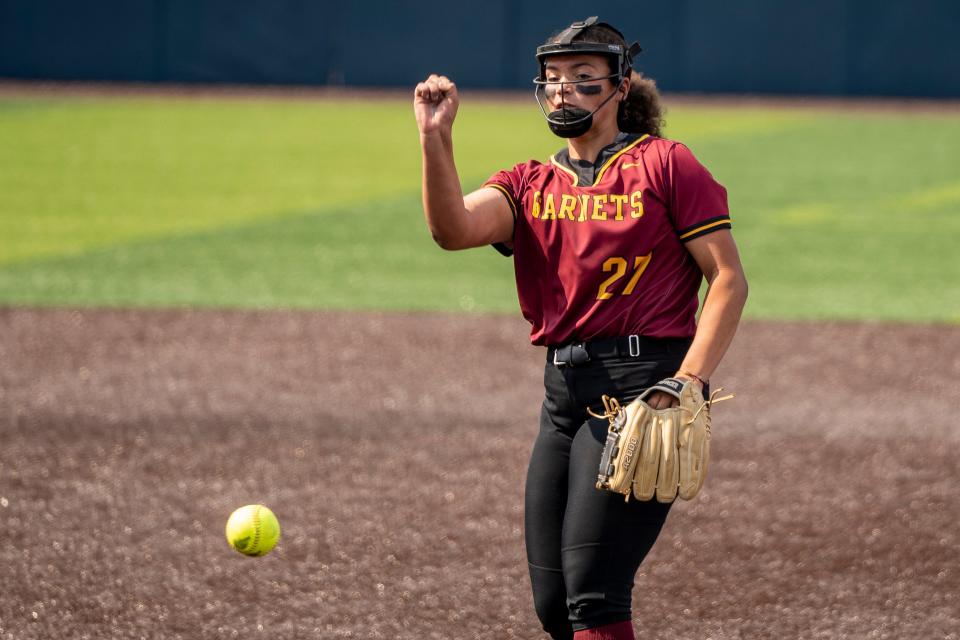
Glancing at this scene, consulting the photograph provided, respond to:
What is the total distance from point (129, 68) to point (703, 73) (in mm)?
13762

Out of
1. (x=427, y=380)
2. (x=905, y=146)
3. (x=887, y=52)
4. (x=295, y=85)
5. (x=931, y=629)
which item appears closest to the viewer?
(x=931, y=629)

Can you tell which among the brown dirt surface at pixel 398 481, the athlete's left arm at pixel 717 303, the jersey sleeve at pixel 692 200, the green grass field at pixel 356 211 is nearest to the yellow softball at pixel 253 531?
the brown dirt surface at pixel 398 481

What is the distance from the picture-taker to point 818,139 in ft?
79.7

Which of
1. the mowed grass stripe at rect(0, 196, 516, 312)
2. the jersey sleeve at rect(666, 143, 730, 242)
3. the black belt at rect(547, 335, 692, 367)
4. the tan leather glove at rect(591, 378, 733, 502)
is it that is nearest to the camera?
the tan leather glove at rect(591, 378, 733, 502)

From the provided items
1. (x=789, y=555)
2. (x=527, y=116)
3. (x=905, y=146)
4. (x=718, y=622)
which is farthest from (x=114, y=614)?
(x=527, y=116)

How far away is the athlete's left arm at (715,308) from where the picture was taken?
3.76m

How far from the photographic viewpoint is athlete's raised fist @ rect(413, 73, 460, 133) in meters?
3.81

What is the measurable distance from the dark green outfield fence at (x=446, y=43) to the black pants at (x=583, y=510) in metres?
29.3

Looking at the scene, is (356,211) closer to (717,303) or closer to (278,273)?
(278,273)

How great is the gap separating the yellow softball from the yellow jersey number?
5.92 ft

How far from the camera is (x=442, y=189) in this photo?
12.7ft

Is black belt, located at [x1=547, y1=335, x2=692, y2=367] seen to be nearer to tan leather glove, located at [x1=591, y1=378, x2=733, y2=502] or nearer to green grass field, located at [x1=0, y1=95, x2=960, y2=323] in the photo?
tan leather glove, located at [x1=591, y1=378, x2=733, y2=502]

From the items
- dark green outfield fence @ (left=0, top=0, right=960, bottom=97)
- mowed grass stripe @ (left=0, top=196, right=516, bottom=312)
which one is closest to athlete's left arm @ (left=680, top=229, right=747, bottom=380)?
mowed grass stripe @ (left=0, top=196, right=516, bottom=312)

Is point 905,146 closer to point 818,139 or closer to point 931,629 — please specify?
point 818,139
